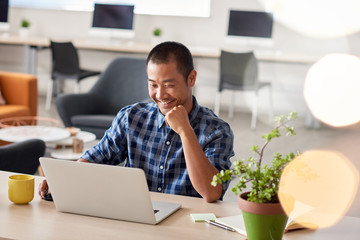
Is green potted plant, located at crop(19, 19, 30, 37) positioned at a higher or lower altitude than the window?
lower

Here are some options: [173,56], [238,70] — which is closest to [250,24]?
[238,70]

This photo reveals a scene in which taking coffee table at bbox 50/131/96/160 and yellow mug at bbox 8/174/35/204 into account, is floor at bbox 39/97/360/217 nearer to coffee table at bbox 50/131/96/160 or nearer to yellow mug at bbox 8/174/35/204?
coffee table at bbox 50/131/96/160

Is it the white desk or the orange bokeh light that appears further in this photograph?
the white desk

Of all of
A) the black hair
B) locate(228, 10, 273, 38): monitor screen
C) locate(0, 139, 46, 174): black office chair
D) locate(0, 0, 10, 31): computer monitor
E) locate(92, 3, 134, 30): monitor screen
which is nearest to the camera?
the black hair

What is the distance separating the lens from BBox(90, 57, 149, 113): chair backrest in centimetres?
457

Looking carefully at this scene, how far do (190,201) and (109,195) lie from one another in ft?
1.11

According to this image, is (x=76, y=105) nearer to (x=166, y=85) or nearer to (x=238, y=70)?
(x=238, y=70)

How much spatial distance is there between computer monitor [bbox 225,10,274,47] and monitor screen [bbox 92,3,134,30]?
1288 millimetres

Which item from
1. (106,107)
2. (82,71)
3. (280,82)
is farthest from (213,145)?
(280,82)

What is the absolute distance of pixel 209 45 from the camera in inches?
284

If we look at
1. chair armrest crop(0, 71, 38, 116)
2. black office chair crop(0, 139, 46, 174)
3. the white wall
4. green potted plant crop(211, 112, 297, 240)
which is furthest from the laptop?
the white wall

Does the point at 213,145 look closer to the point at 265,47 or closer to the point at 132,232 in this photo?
the point at 132,232

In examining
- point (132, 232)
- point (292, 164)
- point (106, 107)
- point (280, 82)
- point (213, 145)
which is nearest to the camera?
point (292, 164)

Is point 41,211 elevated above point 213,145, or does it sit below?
below
